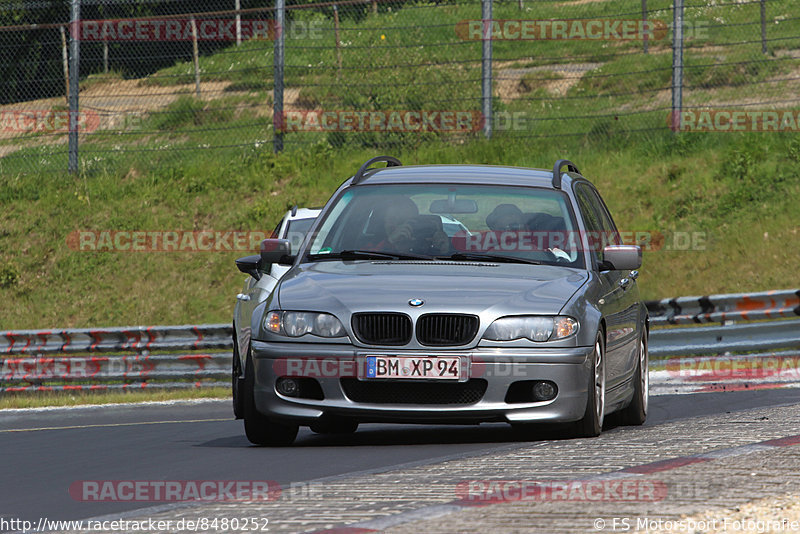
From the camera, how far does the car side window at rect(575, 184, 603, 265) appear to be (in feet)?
30.0

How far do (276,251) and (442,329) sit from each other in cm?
163

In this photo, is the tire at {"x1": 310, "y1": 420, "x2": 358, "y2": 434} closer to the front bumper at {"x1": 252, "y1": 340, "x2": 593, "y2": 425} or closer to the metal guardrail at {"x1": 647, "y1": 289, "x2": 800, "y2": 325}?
the front bumper at {"x1": 252, "y1": 340, "x2": 593, "y2": 425}

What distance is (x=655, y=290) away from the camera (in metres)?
18.6

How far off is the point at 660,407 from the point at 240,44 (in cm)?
1381

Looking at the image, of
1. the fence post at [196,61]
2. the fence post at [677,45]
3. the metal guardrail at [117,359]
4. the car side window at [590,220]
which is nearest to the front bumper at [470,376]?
the car side window at [590,220]

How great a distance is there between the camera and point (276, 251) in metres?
9.03

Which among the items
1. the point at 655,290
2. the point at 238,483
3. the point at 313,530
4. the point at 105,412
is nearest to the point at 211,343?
the point at 105,412

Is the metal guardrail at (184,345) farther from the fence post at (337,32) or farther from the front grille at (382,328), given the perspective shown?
the front grille at (382,328)

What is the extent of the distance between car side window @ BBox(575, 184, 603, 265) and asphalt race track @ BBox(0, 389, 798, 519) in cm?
120

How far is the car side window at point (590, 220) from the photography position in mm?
9137

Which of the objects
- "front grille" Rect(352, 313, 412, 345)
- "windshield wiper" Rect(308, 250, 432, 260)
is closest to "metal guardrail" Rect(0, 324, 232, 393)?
"windshield wiper" Rect(308, 250, 432, 260)

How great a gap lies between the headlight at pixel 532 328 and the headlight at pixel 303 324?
85 cm

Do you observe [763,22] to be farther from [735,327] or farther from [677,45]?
[735,327]

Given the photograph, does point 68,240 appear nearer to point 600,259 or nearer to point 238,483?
point 600,259
